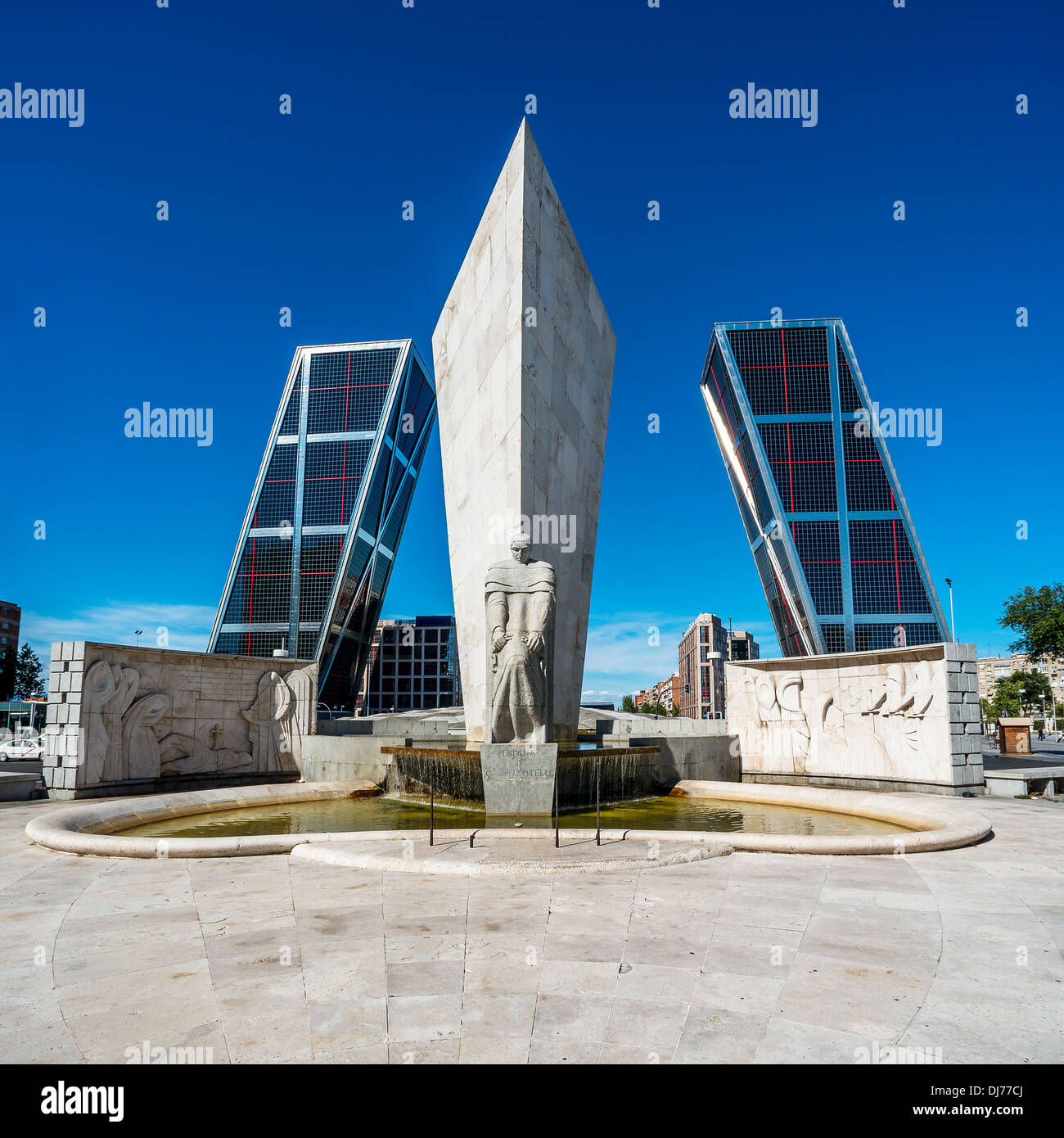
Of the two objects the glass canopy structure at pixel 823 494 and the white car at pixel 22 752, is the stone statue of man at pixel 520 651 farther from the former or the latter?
the glass canopy structure at pixel 823 494

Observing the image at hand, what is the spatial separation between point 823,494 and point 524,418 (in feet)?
164

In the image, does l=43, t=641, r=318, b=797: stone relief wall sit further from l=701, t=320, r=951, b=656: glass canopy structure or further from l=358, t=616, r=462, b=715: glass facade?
l=358, t=616, r=462, b=715: glass facade

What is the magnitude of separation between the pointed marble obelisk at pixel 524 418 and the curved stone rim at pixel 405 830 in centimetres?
384

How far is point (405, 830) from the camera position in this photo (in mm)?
8656

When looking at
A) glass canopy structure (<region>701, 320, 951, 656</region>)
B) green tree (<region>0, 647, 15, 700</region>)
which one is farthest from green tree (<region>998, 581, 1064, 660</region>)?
green tree (<region>0, 647, 15, 700</region>)

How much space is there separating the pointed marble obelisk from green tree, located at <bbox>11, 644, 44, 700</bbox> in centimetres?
6285

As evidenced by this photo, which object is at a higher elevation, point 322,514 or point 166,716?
point 322,514

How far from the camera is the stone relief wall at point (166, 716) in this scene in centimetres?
1233

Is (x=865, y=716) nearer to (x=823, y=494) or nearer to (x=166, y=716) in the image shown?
(x=166, y=716)

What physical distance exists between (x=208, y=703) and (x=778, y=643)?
193 feet

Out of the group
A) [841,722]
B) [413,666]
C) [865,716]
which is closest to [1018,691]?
[413,666]
